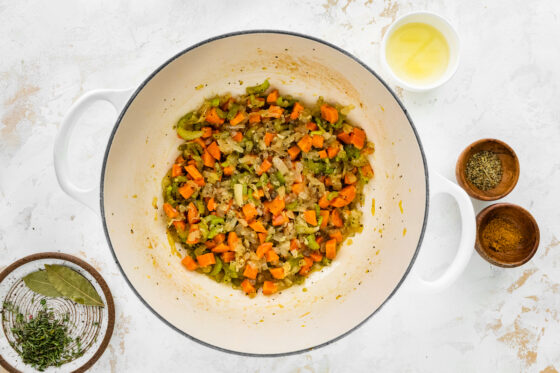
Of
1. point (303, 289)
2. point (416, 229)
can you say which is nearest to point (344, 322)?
point (303, 289)

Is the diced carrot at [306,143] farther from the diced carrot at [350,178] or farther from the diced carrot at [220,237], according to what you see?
the diced carrot at [220,237]

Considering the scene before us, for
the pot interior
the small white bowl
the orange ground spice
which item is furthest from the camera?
the orange ground spice

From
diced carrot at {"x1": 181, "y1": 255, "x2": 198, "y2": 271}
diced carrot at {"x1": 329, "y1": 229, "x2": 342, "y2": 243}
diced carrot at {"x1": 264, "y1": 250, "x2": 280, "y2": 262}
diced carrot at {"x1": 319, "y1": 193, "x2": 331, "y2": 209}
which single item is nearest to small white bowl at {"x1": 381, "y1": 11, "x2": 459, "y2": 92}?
diced carrot at {"x1": 319, "y1": 193, "x2": 331, "y2": 209}

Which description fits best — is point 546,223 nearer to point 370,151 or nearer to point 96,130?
point 370,151

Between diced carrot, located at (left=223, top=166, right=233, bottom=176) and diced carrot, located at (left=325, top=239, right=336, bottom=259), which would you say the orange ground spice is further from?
diced carrot, located at (left=223, top=166, right=233, bottom=176)

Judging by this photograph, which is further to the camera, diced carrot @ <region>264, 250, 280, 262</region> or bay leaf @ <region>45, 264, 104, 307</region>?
bay leaf @ <region>45, 264, 104, 307</region>

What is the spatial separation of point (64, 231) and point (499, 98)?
2114 mm

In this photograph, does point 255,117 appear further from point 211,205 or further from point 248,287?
point 248,287

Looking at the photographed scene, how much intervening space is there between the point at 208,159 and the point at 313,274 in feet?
2.29

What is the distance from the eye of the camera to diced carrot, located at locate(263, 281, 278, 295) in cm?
211

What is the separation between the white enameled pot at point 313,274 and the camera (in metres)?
1.81

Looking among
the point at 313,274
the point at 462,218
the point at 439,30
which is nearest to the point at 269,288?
the point at 313,274

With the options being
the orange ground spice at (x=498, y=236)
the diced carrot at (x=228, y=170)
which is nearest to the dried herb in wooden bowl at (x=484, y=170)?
the orange ground spice at (x=498, y=236)

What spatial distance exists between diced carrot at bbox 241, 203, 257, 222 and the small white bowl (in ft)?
2.72
